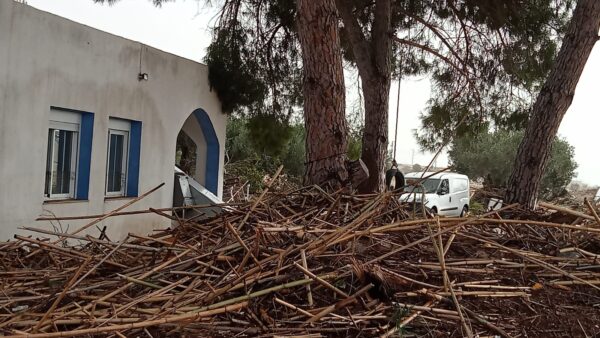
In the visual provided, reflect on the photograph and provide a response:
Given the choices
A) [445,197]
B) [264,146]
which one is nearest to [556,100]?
[264,146]

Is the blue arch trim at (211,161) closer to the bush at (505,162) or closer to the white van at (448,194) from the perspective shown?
the white van at (448,194)

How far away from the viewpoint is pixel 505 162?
105 ft

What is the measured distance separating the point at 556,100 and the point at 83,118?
6379mm

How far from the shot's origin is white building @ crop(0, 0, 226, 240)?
7.22m

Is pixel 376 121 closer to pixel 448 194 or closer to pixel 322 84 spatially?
pixel 322 84

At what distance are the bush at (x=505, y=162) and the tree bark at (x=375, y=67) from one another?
1941 cm

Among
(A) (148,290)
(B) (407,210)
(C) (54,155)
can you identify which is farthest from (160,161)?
(A) (148,290)

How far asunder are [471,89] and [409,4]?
6.85 ft

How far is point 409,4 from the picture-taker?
1205 centimetres

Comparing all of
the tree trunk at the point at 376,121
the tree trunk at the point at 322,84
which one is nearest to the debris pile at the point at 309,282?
the tree trunk at the point at 322,84

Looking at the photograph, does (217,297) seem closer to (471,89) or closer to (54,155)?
(54,155)

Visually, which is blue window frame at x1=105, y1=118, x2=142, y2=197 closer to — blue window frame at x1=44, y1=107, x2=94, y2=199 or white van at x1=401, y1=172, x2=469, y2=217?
blue window frame at x1=44, y1=107, x2=94, y2=199

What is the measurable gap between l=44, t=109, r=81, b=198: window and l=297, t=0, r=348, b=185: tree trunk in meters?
3.67

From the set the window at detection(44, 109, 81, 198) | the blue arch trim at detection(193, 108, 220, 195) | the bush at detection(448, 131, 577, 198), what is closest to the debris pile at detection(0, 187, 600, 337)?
the window at detection(44, 109, 81, 198)
